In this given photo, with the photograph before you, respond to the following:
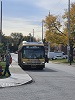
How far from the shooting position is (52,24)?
6431 centimetres

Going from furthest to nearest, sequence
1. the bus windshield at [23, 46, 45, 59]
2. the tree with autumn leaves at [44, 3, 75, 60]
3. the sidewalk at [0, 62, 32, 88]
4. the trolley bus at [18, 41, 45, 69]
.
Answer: the tree with autumn leaves at [44, 3, 75, 60] < the bus windshield at [23, 46, 45, 59] < the trolley bus at [18, 41, 45, 69] < the sidewalk at [0, 62, 32, 88]

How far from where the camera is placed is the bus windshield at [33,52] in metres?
34.2

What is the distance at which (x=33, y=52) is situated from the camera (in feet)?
113

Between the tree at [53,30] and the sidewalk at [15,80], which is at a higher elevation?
the tree at [53,30]

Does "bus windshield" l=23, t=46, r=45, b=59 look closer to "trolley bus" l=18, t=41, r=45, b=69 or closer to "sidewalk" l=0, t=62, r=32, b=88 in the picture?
"trolley bus" l=18, t=41, r=45, b=69

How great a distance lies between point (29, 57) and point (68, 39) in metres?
25.0

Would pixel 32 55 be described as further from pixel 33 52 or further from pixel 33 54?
pixel 33 52

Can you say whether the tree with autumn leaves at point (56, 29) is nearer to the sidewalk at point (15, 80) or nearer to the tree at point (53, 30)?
the tree at point (53, 30)

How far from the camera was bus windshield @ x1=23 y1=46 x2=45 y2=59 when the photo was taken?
34188mm

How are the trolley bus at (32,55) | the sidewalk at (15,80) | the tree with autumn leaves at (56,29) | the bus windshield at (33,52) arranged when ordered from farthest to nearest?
the tree with autumn leaves at (56,29) → the bus windshield at (33,52) → the trolley bus at (32,55) → the sidewalk at (15,80)

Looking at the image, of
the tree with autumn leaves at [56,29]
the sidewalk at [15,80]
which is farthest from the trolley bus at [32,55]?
the tree with autumn leaves at [56,29]

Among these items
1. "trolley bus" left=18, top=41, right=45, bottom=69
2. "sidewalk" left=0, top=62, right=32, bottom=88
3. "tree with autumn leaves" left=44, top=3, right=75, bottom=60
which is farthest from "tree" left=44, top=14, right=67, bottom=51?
"sidewalk" left=0, top=62, right=32, bottom=88

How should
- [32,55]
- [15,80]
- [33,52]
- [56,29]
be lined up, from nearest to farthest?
[15,80] < [32,55] < [33,52] < [56,29]

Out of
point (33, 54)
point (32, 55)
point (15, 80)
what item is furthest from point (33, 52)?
point (15, 80)
